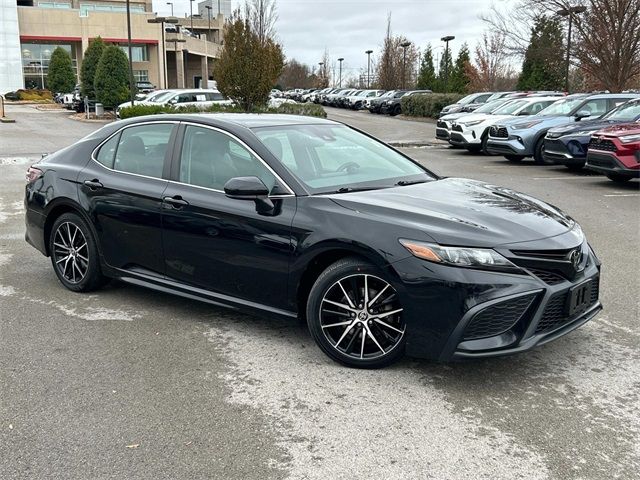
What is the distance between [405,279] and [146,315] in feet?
7.66

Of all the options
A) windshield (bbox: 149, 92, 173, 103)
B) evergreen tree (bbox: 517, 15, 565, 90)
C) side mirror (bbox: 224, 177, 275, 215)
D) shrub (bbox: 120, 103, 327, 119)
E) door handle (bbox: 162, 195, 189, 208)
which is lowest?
door handle (bbox: 162, 195, 189, 208)

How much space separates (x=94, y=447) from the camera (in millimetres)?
3240

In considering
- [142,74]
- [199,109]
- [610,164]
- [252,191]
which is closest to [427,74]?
[199,109]

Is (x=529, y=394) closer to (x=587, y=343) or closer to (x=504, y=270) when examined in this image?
(x=504, y=270)

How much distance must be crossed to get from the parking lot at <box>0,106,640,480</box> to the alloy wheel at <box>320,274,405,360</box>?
16 cm

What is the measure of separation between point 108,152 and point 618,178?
33.9ft

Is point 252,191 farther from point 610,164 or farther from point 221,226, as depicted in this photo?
point 610,164

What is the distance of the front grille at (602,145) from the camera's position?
11840 mm

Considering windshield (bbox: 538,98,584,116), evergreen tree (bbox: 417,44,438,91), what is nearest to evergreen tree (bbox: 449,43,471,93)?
evergreen tree (bbox: 417,44,438,91)

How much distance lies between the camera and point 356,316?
13.3ft

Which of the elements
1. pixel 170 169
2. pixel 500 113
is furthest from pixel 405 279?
pixel 500 113

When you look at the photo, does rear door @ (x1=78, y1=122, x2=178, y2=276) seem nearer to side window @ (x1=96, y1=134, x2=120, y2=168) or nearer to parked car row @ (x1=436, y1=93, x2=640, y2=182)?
side window @ (x1=96, y1=134, x2=120, y2=168)

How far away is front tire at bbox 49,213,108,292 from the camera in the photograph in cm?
557

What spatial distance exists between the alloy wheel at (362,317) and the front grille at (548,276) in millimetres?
801
